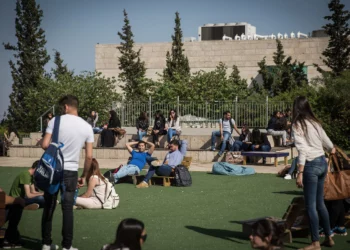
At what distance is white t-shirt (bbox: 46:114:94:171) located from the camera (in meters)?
8.77

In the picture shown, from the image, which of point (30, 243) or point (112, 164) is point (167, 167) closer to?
point (112, 164)

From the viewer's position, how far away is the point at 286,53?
59062 mm

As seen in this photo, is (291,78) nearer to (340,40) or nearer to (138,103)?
(340,40)

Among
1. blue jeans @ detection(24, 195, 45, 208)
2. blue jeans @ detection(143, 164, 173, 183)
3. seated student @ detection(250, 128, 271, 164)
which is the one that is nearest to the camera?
blue jeans @ detection(24, 195, 45, 208)

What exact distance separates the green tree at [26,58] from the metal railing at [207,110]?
464 inches

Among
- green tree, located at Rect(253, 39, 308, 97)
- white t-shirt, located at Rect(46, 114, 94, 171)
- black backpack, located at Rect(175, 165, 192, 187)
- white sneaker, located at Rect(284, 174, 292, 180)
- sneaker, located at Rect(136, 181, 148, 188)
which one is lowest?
white sneaker, located at Rect(284, 174, 292, 180)

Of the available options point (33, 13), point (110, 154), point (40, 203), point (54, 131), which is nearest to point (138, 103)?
point (110, 154)

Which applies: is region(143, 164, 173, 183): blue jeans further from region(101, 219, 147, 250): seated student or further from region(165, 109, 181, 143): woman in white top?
region(101, 219, 147, 250): seated student

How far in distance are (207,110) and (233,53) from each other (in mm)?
28260

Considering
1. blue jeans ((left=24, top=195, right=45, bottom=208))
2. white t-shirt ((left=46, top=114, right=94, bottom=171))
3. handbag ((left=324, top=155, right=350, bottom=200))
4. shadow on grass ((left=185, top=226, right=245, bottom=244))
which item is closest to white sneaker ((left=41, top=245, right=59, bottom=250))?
white t-shirt ((left=46, top=114, right=94, bottom=171))

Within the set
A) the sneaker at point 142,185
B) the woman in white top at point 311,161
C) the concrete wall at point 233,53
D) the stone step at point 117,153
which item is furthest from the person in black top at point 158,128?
the concrete wall at point 233,53

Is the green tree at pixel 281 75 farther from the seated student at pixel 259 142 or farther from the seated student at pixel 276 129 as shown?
the seated student at pixel 259 142

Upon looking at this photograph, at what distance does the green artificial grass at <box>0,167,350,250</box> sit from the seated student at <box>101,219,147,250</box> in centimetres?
364

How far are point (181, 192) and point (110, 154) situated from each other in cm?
1165
